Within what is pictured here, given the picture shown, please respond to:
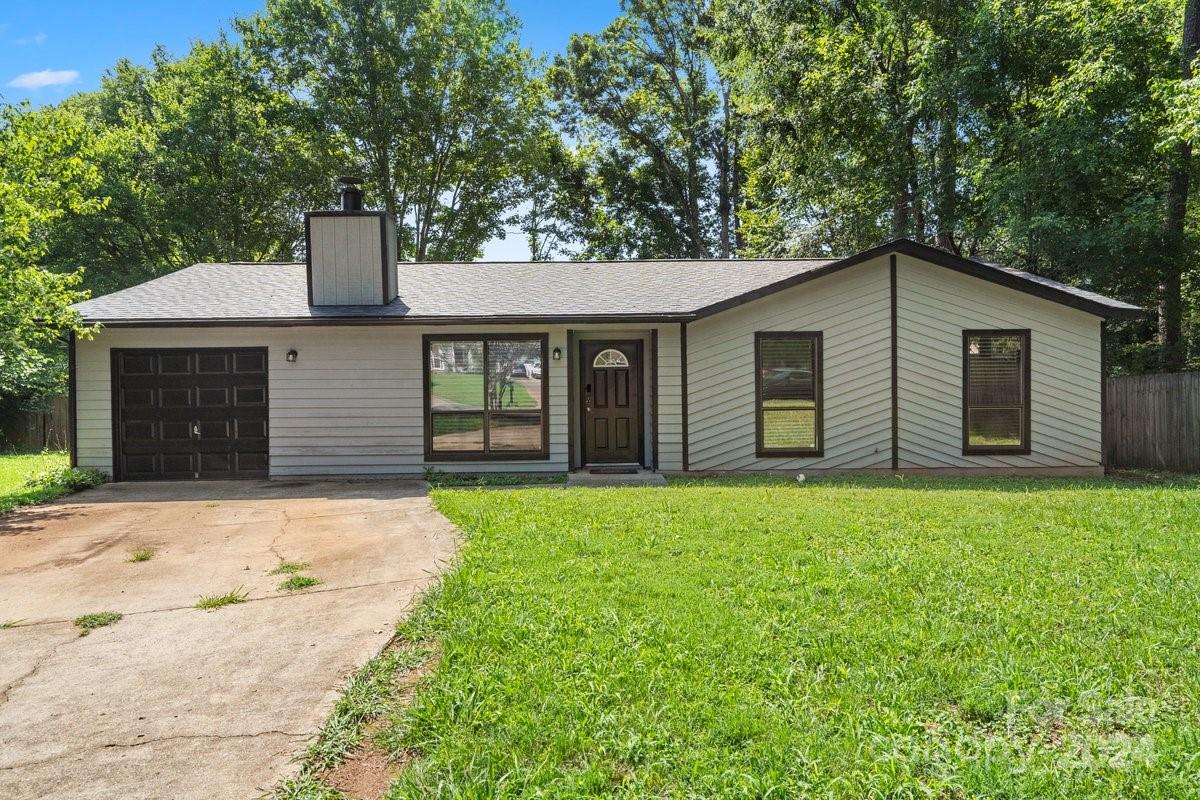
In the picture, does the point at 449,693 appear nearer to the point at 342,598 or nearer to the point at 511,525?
the point at 342,598

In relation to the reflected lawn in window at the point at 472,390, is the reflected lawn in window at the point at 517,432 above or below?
below

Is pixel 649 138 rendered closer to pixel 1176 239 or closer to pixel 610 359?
pixel 1176 239

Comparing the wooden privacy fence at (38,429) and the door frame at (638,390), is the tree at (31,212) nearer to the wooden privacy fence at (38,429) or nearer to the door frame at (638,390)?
the door frame at (638,390)

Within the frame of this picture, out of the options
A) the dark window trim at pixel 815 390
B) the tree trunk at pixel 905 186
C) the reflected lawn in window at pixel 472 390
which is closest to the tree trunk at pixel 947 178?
the tree trunk at pixel 905 186

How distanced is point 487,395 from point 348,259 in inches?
119

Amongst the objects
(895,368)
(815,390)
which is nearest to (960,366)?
(895,368)

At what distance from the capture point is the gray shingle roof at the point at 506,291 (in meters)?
9.84

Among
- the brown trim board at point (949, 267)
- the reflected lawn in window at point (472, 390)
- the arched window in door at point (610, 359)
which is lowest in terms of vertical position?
the reflected lawn in window at point (472, 390)

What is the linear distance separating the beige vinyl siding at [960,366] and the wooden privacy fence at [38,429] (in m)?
17.2

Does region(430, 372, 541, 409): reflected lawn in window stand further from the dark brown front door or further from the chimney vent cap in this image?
the chimney vent cap

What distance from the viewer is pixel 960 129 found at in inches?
684

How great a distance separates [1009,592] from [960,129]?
16458 millimetres

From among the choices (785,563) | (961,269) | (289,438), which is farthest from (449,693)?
(961,269)

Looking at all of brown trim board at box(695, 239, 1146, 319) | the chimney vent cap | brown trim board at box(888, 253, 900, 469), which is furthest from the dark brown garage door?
brown trim board at box(888, 253, 900, 469)
